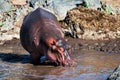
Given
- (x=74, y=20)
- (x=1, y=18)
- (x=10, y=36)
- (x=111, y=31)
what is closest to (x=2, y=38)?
(x=10, y=36)

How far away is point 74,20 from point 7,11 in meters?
2.76

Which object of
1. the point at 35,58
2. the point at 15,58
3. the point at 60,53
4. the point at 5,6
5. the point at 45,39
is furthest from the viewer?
the point at 5,6

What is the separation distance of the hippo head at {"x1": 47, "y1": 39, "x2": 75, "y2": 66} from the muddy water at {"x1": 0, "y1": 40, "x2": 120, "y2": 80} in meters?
0.15

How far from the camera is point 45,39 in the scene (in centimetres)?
938

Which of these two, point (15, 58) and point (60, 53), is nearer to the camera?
point (60, 53)

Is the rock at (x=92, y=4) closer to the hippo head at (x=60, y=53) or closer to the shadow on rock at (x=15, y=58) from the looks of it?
the shadow on rock at (x=15, y=58)

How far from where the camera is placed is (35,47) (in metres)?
9.72

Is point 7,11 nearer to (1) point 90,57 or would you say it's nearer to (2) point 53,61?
(1) point 90,57

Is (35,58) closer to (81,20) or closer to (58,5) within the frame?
(81,20)

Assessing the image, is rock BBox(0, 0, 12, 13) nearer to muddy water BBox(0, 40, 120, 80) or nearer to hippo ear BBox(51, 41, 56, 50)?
muddy water BBox(0, 40, 120, 80)

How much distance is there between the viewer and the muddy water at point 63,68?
866 centimetres

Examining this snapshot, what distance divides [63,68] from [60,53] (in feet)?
1.11

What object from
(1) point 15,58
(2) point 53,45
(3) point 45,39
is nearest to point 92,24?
(1) point 15,58

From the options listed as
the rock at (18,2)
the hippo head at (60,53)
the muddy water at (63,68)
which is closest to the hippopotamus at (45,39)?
the hippo head at (60,53)
